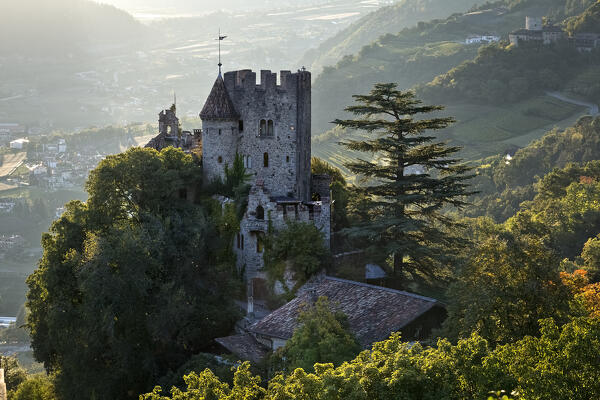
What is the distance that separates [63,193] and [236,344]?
111103 millimetres

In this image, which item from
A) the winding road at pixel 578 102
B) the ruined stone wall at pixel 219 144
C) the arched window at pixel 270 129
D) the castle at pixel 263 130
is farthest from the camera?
the winding road at pixel 578 102

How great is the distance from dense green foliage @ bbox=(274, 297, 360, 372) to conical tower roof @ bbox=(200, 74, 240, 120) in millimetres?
16364

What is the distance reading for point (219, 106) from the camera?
41906 millimetres

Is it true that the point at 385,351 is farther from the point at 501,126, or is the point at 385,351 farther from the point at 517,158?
the point at 501,126

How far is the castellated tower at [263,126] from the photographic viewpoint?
41.4 metres

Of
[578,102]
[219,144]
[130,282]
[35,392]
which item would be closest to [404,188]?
[219,144]

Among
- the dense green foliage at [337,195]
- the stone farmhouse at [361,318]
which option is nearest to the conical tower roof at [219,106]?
the dense green foliage at [337,195]

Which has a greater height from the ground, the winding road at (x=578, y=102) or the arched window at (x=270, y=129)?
the arched window at (x=270, y=129)

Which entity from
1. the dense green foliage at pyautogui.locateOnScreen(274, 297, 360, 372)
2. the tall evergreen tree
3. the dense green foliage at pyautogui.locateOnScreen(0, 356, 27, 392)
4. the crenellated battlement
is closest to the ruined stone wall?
the crenellated battlement

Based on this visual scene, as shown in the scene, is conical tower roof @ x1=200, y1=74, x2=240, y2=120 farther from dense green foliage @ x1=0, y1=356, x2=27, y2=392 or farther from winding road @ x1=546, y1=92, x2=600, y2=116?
winding road @ x1=546, y1=92, x2=600, y2=116

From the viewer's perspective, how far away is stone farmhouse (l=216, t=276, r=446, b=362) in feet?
101

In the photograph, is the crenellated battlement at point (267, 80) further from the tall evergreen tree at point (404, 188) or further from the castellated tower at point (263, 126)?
the tall evergreen tree at point (404, 188)

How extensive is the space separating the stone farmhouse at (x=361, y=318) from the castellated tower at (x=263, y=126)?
32.3 ft

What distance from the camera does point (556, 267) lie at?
2616cm
